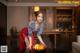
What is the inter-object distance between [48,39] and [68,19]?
0.90 meters

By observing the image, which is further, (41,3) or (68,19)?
(41,3)

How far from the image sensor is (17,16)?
20.3 feet

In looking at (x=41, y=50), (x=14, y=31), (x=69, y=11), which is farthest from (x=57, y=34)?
(x=41, y=50)

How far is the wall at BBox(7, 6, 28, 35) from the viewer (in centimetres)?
612

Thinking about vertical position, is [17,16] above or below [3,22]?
above

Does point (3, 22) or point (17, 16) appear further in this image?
point (3, 22)

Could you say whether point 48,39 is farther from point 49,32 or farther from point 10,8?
point 10,8

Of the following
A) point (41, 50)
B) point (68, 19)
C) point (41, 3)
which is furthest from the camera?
point (41, 3)

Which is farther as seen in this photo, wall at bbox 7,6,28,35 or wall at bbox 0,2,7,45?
wall at bbox 0,2,7,45

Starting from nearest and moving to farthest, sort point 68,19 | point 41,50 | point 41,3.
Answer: point 41,50 < point 68,19 < point 41,3

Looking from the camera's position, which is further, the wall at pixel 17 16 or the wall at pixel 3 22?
the wall at pixel 3 22

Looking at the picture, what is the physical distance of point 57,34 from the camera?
6.28 meters

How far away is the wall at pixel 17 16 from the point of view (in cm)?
612

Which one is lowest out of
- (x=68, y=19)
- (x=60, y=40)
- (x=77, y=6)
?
(x=60, y=40)
